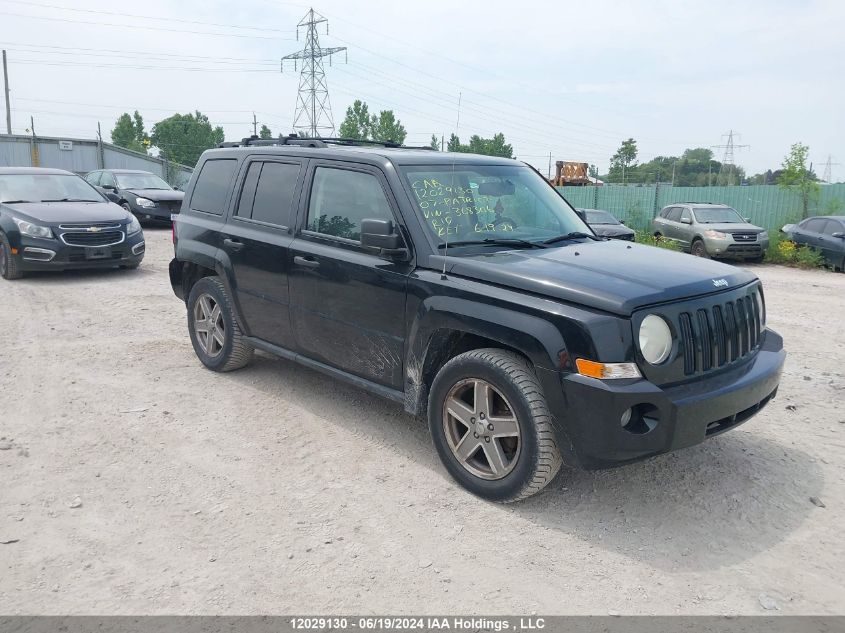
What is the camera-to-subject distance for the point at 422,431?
492 cm

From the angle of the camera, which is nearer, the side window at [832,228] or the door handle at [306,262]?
the door handle at [306,262]

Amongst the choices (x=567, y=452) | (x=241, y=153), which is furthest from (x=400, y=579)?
(x=241, y=153)

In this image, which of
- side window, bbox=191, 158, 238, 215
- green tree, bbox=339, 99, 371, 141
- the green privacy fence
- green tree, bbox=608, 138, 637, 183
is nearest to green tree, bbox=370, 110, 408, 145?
green tree, bbox=339, 99, 371, 141

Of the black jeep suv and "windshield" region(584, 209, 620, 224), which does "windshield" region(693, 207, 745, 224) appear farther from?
the black jeep suv

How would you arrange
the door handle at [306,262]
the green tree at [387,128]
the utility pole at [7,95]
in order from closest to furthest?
the door handle at [306,262] → the utility pole at [7,95] → the green tree at [387,128]

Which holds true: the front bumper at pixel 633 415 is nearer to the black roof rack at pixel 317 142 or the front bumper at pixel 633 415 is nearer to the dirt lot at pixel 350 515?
the dirt lot at pixel 350 515

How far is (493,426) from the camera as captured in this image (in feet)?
12.4

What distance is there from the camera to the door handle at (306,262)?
15.6 ft

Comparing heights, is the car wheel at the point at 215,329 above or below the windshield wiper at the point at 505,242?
below

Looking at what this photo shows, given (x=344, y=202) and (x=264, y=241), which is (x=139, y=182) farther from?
(x=344, y=202)

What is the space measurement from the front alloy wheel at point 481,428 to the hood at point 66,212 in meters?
8.63

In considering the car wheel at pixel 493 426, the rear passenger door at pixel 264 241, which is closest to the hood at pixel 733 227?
the rear passenger door at pixel 264 241

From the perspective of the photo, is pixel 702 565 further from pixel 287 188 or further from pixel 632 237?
pixel 632 237

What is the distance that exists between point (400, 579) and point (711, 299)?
2174 mm
